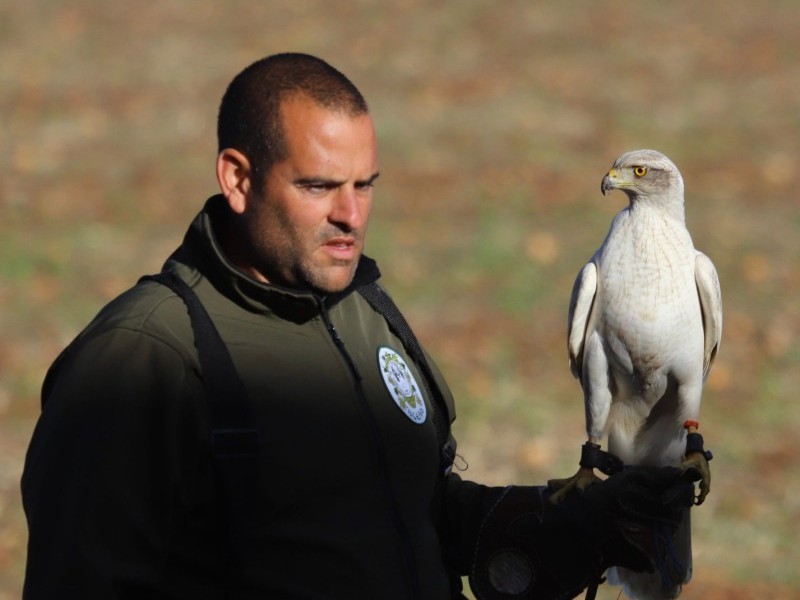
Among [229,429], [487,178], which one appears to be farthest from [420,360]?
[487,178]

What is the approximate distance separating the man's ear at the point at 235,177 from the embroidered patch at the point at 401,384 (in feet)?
1.63

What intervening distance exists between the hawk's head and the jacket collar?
A: 927 millimetres

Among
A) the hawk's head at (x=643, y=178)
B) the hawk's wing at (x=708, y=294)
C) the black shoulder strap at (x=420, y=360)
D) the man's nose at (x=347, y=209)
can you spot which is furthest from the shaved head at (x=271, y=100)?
the hawk's wing at (x=708, y=294)

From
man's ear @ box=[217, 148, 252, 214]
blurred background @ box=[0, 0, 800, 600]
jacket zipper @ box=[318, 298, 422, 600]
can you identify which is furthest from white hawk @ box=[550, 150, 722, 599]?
blurred background @ box=[0, 0, 800, 600]

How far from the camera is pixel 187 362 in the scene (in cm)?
247

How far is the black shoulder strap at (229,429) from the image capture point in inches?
95.3

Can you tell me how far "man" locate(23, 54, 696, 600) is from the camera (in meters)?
2.35

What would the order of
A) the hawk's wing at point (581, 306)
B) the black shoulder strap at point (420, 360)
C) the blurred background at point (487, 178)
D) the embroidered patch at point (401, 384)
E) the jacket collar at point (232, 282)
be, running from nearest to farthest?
the jacket collar at point (232, 282) → the embroidered patch at point (401, 384) → the black shoulder strap at point (420, 360) → the hawk's wing at point (581, 306) → the blurred background at point (487, 178)

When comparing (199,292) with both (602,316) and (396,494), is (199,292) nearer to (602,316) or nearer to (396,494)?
(396,494)

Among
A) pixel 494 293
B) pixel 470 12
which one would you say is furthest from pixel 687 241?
pixel 470 12

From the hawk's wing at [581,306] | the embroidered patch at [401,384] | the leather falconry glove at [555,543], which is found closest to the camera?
the embroidered patch at [401,384]

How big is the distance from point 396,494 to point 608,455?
0.84 meters

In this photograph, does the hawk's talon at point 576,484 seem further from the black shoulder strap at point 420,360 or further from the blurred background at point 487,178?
the blurred background at point 487,178

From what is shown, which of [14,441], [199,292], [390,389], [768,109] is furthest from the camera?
[768,109]
